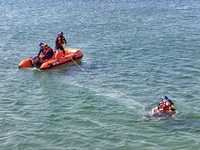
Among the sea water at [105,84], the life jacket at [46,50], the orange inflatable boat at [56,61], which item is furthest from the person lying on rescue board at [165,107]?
the life jacket at [46,50]

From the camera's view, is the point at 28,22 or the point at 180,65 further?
the point at 28,22

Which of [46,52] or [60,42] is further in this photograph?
[60,42]

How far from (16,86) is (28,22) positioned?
17314mm

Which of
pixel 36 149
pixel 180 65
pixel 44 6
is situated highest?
pixel 44 6

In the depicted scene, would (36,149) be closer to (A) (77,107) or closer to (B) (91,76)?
(A) (77,107)

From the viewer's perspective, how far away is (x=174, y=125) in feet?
55.7

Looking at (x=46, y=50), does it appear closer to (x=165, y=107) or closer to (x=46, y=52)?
(x=46, y=52)

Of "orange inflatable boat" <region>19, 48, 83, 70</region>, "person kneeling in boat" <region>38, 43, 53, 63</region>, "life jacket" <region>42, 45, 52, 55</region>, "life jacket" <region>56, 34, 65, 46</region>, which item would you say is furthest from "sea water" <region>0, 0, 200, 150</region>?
"life jacket" <region>56, 34, 65, 46</region>

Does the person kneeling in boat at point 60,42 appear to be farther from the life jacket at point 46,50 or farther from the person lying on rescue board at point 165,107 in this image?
the person lying on rescue board at point 165,107

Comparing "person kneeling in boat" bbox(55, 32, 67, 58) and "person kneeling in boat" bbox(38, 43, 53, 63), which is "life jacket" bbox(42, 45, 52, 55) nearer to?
"person kneeling in boat" bbox(38, 43, 53, 63)

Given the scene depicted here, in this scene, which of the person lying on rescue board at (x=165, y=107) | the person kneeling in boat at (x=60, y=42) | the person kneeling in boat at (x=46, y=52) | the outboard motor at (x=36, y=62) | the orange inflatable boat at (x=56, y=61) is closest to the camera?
the person lying on rescue board at (x=165, y=107)

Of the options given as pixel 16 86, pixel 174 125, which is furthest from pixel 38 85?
pixel 174 125

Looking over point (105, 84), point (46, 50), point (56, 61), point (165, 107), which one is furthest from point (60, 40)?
point (165, 107)

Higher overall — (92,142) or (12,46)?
(12,46)
